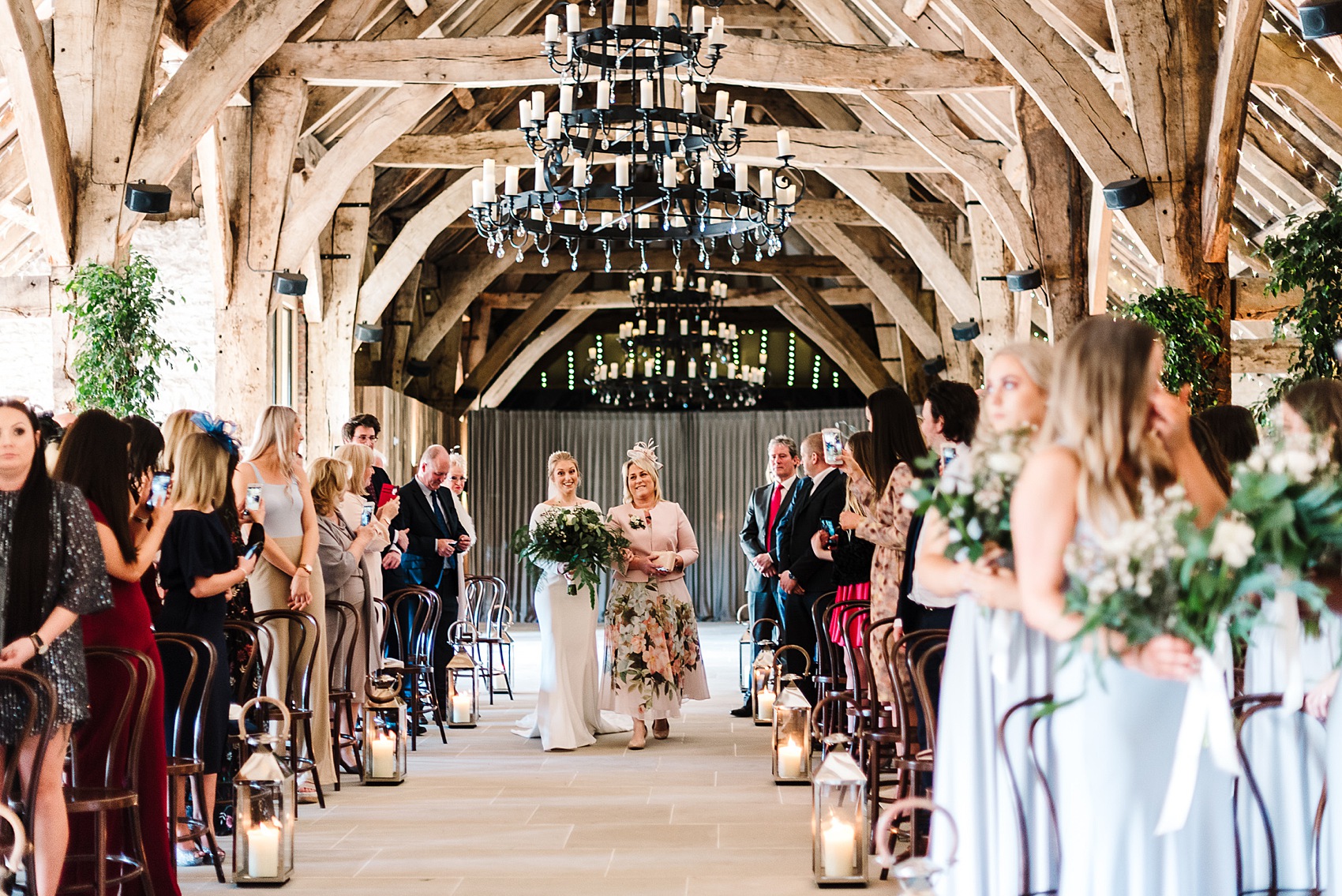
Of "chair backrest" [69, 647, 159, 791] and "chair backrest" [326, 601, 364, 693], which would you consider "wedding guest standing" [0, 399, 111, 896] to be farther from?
"chair backrest" [326, 601, 364, 693]

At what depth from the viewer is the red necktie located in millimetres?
8180

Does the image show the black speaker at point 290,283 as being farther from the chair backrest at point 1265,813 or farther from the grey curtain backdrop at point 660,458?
the grey curtain backdrop at point 660,458

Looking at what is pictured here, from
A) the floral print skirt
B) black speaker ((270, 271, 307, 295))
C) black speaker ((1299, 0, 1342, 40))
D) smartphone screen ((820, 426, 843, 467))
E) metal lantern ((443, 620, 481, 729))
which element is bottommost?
metal lantern ((443, 620, 481, 729))

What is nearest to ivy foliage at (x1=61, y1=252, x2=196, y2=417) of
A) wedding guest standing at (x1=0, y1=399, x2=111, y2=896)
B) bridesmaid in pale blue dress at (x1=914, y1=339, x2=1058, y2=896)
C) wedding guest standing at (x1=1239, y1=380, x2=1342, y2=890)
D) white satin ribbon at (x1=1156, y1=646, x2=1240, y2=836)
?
wedding guest standing at (x1=0, y1=399, x2=111, y2=896)

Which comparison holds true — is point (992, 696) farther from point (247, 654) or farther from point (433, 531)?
point (433, 531)

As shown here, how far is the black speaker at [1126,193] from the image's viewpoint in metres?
7.48

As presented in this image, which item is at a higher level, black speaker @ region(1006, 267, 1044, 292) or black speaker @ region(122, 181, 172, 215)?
black speaker @ region(122, 181, 172, 215)

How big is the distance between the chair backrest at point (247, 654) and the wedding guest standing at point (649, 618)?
2112mm

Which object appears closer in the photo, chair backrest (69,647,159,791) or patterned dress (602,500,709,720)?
chair backrest (69,647,159,791)

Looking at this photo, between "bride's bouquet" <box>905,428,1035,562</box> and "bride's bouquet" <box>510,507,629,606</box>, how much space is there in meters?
4.58

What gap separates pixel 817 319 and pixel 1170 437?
16591 mm

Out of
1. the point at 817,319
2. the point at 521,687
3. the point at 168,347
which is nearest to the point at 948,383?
the point at 168,347

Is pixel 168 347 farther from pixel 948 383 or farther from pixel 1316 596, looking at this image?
pixel 1316 596

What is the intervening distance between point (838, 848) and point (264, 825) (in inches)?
70.0
